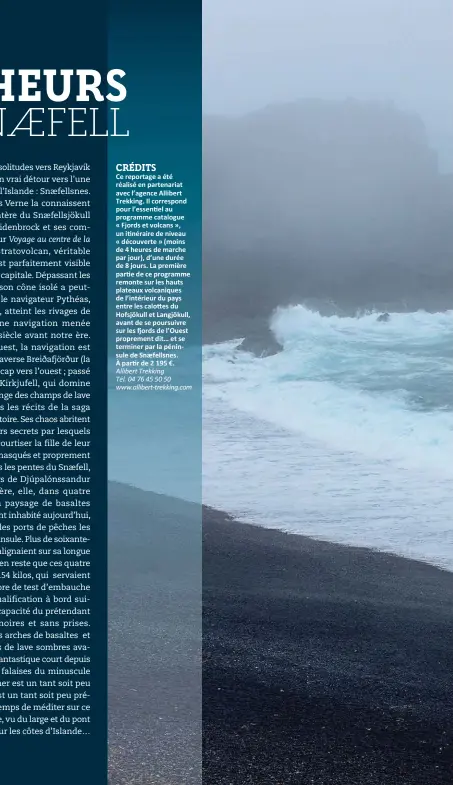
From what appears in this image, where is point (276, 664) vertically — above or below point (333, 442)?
below

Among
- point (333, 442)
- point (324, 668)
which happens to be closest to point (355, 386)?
point (333, 442)

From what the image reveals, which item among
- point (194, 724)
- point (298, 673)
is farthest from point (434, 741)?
point (194, 724)

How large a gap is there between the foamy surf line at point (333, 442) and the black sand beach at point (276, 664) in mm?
1531

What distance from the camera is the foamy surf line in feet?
33.1

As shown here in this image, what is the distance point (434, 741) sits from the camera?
15.2 ft

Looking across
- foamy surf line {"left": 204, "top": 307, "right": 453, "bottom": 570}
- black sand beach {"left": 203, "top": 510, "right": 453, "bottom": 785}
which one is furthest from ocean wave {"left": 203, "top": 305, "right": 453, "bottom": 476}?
black sand beach {"left": 203, "top": 510, "right": 453, "bottom": 785}

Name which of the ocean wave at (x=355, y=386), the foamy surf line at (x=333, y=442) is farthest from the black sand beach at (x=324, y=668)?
the ocean wave at (x=355, y=386)

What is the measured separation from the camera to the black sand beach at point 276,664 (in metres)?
4.37

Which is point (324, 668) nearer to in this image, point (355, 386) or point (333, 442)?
point (333, 442)

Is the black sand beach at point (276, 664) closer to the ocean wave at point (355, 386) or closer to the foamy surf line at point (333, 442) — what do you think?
the foamy surf line at point (333, 442)

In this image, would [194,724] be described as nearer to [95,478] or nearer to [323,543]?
[95,478]

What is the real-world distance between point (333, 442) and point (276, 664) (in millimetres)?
10052

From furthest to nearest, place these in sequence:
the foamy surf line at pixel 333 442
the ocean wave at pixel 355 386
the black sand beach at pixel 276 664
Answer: the ocean wave at pixel 355 386 → the foamy surf line at pixel 333 442 → the black sand beach at pixel 276 664

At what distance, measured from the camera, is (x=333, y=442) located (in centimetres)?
1532
